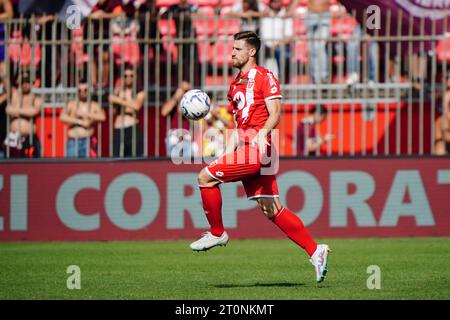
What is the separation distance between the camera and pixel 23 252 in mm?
15852

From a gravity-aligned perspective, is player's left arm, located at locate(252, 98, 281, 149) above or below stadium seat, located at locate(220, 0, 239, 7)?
below

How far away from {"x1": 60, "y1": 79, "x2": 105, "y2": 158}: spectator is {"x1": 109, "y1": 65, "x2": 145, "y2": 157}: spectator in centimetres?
30

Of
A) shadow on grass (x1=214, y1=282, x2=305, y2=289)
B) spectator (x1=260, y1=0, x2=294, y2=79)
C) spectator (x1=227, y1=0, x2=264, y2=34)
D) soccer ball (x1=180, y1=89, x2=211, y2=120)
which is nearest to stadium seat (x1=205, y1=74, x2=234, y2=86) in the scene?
spectator (x1=260, y1=0, x2=294, y2=79)

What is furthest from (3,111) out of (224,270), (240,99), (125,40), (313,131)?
(240,99)

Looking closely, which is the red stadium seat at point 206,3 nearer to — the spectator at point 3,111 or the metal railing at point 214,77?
the metal railing at point 214,77

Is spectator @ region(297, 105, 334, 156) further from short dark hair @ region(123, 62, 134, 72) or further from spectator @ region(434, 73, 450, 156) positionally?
short dark hair @ region(123, 62, 134, 72)

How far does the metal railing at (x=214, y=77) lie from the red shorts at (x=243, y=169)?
626 centimetres

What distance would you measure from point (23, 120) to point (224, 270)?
6153mm

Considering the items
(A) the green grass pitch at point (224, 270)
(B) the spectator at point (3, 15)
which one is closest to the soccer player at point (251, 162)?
(A) the green grass pitch at point (224, 270)

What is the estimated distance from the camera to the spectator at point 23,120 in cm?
1805

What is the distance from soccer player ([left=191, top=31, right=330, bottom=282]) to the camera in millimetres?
11523

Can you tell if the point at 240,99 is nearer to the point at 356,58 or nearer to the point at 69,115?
the point at 356,58

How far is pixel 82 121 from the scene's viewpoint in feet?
59.4

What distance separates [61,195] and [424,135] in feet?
19.0
